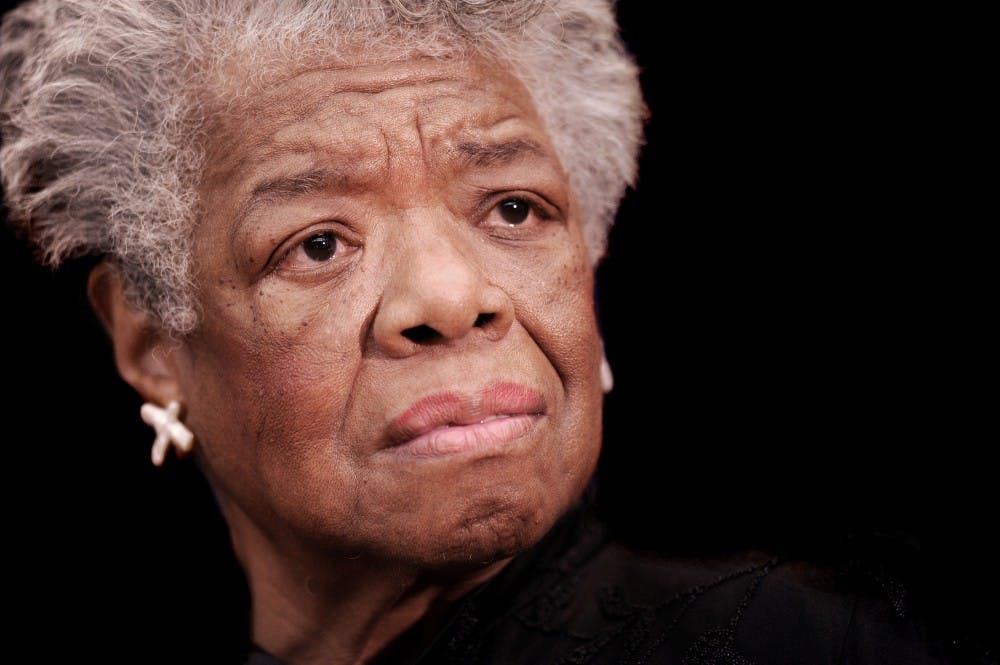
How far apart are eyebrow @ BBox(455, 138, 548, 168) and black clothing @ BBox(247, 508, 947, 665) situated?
797 mm

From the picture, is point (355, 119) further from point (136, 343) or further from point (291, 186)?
point (136, 343)

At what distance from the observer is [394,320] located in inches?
74.0

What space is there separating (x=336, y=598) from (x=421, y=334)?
71 centimetres

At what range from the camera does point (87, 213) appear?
2.39 metres

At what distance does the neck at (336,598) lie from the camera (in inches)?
85.2

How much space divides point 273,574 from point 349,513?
554 millimetres

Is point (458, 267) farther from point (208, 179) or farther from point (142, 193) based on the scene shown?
point (142, 193)

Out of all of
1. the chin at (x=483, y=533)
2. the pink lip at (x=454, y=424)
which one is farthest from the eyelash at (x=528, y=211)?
the chin at (x=483, y=533)

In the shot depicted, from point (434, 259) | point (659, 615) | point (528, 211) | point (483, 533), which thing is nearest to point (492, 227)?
point (528, 211)

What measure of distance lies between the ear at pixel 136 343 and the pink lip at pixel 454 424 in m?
0.71

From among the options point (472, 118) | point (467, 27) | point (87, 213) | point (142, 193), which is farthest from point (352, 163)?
point (87, 213)

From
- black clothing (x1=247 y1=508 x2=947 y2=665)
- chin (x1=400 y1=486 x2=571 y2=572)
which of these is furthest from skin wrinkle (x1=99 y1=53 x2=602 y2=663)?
black clothing (x1=247 y1=508 x2=947 y2=665)

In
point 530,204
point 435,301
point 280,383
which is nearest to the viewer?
point 435,301

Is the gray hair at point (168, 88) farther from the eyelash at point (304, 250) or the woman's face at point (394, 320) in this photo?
the eyelash at point (304, 250)
